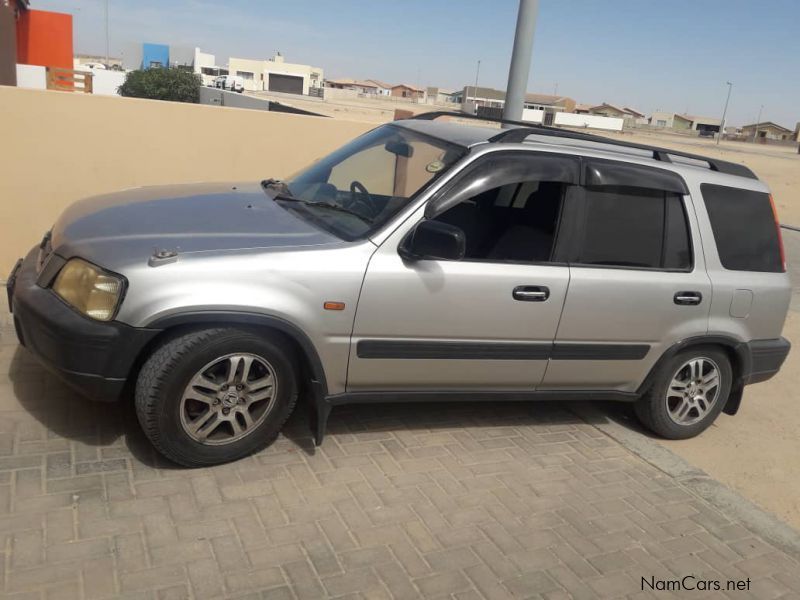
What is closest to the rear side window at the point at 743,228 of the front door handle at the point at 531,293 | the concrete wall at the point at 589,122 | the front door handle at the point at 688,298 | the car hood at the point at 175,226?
the front door handle at the point at 688,298

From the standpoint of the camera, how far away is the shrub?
40531 millimetres

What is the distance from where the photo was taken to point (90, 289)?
3297 mm

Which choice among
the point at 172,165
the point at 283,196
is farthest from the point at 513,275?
the point at 172,165

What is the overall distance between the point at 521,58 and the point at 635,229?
9.39ft

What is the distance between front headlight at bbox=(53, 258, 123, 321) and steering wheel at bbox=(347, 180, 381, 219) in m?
1.38

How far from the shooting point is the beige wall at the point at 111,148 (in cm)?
605

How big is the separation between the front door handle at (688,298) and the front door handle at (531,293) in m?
0.94

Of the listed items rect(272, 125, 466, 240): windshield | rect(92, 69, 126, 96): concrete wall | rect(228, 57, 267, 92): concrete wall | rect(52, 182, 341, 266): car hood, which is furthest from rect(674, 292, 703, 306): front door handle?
rect(228, 57, 267, 92): concrete wall

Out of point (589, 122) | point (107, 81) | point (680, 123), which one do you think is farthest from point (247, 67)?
point (680, 123)

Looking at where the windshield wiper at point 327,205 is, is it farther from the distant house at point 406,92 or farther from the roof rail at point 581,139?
the distant house at point 406,92

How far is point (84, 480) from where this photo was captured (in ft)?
11.0

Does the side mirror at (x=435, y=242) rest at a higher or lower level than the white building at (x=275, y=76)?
lower

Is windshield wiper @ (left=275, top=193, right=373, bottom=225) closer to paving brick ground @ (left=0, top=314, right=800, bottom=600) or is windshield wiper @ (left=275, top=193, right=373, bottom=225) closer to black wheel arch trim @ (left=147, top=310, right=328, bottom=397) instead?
black wheel arch trim @ (left=147, top=310, right=328, bottom=397)

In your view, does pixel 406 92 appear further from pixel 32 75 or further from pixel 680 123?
pixel 32 75
